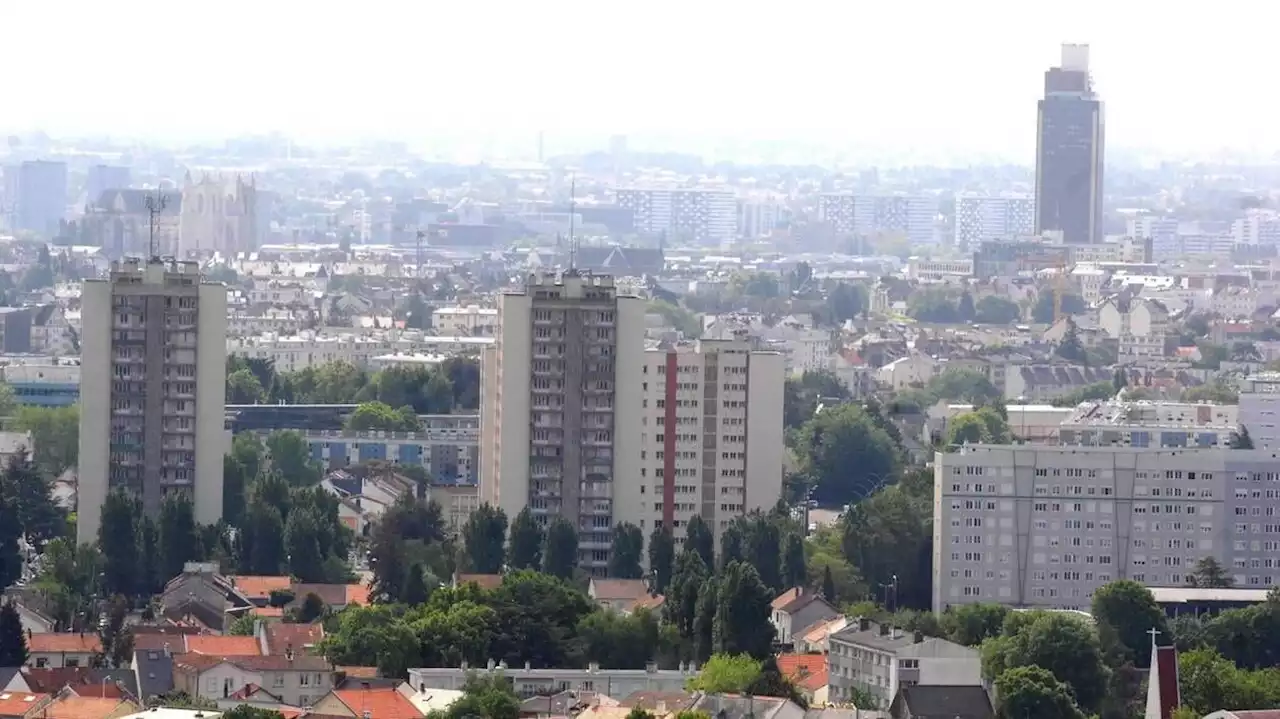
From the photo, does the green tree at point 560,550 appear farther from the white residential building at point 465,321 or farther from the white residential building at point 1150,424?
the white residential building at point 465,321

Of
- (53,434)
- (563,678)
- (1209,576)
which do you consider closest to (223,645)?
(563,678)

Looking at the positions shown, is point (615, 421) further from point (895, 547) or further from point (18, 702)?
point (18, 702)

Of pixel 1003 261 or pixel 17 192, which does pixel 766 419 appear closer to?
pixel 1003 261

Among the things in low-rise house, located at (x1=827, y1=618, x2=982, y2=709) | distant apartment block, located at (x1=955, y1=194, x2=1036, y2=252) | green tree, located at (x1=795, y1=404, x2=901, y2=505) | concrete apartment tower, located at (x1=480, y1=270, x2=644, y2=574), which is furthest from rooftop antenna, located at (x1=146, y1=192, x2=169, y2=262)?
distant apartment block, located at (x1=955, y1=194, x2=1036, y2=252)

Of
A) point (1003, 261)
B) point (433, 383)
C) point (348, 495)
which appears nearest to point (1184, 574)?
point (348, 495)

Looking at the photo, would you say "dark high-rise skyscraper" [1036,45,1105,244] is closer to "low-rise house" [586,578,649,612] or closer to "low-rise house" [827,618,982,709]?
"low-rise house" [586,578,649,612]

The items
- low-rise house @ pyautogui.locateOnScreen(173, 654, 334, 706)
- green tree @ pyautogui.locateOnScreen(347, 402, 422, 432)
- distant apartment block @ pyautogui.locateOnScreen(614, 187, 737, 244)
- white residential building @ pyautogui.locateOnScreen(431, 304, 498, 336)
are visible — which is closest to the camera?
low-rise house @ pyautogui.locateOnScreen(173, 654, 334, 706)
